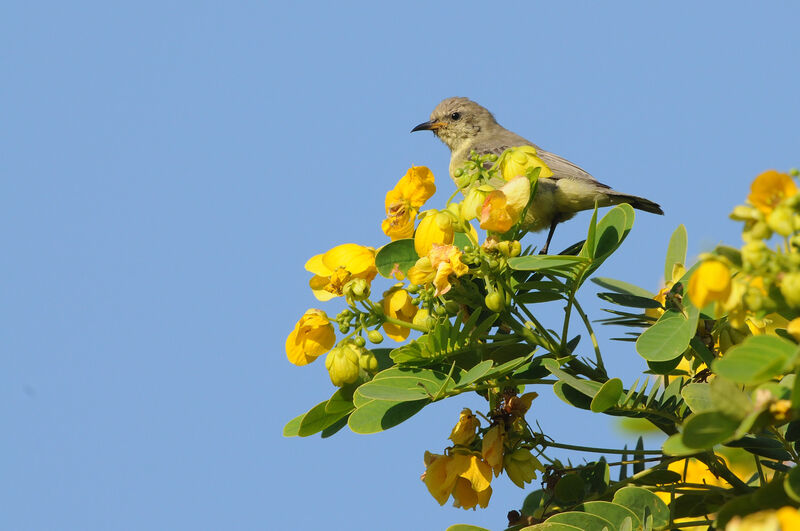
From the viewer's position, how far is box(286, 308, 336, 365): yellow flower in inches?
106

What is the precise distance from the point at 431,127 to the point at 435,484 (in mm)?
5925

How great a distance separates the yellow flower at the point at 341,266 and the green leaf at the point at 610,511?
0.94 m

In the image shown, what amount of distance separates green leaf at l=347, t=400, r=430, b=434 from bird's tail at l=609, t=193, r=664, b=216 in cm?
411

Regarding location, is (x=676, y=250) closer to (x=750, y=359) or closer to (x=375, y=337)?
(x=375, y=337)

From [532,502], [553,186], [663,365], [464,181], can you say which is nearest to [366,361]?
[464,181]

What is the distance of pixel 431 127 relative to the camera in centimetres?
841

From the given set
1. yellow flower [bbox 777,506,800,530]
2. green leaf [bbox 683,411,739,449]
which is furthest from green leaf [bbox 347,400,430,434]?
yellow flower [bbox 777,506,800,530]

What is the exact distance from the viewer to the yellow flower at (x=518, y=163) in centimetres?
283

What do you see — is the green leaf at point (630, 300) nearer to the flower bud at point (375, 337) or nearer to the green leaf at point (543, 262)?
the green leaf at point (543, 262)

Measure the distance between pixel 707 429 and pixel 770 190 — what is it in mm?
457

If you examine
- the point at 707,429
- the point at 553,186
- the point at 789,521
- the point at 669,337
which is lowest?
the point at 789,521

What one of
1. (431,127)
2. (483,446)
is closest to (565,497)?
(483,446)

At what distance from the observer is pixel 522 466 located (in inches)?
110

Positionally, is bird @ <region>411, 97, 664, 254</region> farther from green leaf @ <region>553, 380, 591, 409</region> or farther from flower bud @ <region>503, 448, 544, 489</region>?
green leaf @ <region>553, 380, 591, 409</region>
